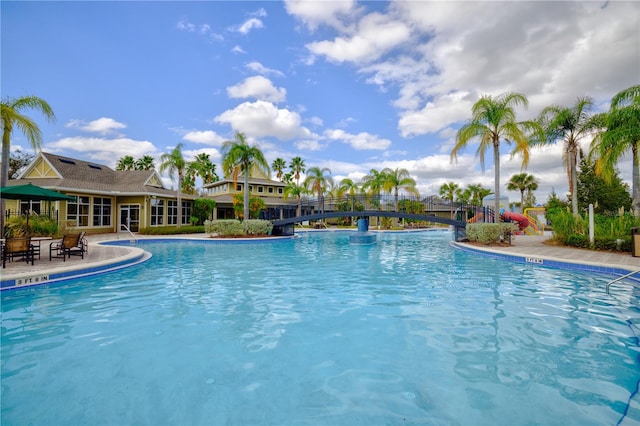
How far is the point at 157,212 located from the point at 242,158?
1109 centimetres

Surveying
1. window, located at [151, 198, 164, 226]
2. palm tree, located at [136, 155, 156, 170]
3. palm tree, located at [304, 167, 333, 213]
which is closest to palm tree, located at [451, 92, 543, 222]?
palm tree, located at [304, 167, 333, 213]

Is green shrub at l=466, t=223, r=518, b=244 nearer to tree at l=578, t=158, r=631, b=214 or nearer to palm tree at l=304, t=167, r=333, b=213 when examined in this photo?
tree at l=578, t=158, r=631, b=214

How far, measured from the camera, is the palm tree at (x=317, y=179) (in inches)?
1446

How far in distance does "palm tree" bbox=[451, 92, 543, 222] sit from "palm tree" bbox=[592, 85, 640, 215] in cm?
279

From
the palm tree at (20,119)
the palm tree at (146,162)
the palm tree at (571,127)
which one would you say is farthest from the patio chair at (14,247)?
the palm tree at (146,162)

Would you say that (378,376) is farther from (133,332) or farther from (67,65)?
(67,65)

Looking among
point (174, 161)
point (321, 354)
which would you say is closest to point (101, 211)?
point (174, 161)

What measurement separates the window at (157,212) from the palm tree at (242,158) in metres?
9.19

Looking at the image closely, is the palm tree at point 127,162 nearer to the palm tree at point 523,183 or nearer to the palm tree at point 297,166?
the palm tree at point 297,166

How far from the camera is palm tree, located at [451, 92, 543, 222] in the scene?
605 inches

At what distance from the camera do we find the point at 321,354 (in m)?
4.06

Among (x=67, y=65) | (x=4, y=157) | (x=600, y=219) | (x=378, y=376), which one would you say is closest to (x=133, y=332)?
(x=378, y=376)

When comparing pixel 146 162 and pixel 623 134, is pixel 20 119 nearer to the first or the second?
pixel 623 134

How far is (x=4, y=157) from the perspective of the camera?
476 inches
